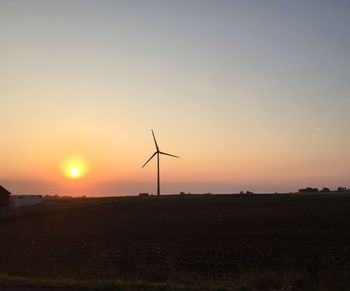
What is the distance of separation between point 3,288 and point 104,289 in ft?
10.3

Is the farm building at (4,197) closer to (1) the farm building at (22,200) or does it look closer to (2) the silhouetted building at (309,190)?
(1) the farm building at (22,200)

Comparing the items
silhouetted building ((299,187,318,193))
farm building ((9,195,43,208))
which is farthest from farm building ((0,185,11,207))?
silhouetted building ((299,187,318,193))

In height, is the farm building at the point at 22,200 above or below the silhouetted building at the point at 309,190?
below

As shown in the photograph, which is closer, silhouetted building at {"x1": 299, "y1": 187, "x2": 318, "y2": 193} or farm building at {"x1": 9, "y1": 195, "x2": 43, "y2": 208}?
farm building at {"x1": 9, "y1": 195, "x2": 43, "y2": 208}

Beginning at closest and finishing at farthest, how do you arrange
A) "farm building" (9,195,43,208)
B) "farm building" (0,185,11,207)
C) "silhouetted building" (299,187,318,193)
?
1. "farm building" (0,185,11,207)
2. "farm building" (9,195,43,208)
3. "silhouetted building" (299,187,318,193)

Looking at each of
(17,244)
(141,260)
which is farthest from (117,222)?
(141,260)

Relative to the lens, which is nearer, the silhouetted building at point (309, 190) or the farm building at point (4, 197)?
the farm building at point (4, 197)

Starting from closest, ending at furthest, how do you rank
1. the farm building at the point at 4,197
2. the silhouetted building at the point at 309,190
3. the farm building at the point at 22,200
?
the farm building at the point at 4,197
the farm building at the point at 22,200
the silhouetted building at the point at 309,190

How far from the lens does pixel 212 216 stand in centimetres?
6297

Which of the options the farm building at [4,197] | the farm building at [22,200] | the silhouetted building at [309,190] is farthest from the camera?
the silhouetted building at [309,190]

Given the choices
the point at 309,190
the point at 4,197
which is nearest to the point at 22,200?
the point at 4,197

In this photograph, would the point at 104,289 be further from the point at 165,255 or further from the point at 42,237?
the point at 42,237

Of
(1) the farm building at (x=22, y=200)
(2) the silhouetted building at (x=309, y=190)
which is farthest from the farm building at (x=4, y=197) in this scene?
(2) the silhouetted building at (x=309, y=190)

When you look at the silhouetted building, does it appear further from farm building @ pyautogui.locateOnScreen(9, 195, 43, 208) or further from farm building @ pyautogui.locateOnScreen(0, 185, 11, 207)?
farm building @ pyautogui.locateOnScreen(0, 185, 11, 207)
